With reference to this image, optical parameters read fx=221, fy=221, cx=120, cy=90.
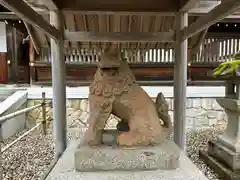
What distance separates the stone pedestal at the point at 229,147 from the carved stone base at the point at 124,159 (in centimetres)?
92

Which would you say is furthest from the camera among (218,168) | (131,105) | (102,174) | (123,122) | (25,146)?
(25,146)

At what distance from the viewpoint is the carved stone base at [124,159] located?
1248mm

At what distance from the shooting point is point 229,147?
2.07 meters

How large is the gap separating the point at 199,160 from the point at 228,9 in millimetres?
1804

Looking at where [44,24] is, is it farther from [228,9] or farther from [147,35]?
[228,9]

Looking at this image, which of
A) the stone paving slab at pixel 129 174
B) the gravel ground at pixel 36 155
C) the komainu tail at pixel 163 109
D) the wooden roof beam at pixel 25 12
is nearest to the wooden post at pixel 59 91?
the wooden roof beam at pixel 25 12

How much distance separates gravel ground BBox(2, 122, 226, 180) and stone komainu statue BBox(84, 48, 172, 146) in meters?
1.02

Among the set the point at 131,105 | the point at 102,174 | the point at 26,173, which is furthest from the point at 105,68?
the point at 26,173

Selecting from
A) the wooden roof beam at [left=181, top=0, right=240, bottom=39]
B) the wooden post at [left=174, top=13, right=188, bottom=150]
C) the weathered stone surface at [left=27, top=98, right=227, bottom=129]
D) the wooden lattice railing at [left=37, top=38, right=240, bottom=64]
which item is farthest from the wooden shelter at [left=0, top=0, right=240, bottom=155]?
the wooden lattice railing at [left=37, top=38, right=240, bottom=64]

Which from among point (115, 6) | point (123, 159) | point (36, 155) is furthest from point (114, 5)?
point (36, 155)

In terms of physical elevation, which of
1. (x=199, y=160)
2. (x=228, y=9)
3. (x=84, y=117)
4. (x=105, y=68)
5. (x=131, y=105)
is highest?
(x=228, y=9)

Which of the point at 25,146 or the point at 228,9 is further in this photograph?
the point at 25,146

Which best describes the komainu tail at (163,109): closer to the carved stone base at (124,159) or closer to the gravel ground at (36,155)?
the carved stone base at (124,159)

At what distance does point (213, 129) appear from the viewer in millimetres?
3662
